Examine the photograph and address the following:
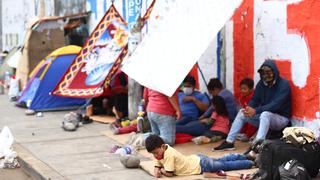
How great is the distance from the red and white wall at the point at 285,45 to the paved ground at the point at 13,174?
11.9ft

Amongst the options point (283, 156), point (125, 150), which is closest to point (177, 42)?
point (125, 150)

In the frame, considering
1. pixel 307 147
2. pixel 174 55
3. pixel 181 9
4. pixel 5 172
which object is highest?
pixel 181 9

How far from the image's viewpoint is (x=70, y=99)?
13.2m

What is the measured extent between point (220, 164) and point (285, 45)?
223 centimetres

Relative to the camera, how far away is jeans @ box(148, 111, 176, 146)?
8453 millimetres

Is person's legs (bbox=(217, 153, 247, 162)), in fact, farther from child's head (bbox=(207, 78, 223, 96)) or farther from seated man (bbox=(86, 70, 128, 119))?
seated man (bbox=(86, 70, 128, 119))

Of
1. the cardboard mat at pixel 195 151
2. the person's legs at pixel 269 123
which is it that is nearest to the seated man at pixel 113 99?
the cardboard mat at pixel 195 151

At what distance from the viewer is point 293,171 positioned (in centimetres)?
607

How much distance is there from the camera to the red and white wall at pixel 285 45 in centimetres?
783

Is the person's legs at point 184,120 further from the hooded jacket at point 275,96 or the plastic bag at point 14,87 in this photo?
the plastic bag at point 14,87

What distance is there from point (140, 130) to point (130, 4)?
9.04 ft

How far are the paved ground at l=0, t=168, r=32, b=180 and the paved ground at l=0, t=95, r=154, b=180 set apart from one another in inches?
6.3

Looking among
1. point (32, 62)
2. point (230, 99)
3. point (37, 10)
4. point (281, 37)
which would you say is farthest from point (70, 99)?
point (37, 10)

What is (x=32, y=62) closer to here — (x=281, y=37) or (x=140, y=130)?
(x=140, y=130)
